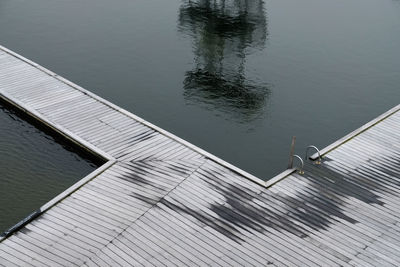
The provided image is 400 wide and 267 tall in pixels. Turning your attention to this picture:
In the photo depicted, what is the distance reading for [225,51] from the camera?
46.8 m

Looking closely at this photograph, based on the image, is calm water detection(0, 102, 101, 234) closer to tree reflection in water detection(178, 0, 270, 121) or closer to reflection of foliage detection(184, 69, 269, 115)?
tree reflection in water detection(178, 0, 270, 121)

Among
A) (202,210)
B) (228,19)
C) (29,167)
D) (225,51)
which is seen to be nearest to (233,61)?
(225,51)

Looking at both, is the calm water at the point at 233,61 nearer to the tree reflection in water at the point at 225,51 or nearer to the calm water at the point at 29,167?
the tree reflection in water at the point at 225,51

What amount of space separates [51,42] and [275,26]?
2488 centimetres

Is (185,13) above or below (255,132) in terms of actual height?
above

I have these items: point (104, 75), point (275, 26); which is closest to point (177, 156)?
point (104, 75)

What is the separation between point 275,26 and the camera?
53281mm

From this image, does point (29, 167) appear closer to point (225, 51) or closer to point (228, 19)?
point (225, 51)

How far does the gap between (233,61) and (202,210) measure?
76.5ft

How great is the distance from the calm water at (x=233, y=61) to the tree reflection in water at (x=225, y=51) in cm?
12

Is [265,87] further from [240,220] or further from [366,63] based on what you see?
[240,220]

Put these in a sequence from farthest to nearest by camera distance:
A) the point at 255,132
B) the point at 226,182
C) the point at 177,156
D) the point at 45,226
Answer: the point at 255,132 → the point at 177,156 → the point at 226,182 → the point at 45,226

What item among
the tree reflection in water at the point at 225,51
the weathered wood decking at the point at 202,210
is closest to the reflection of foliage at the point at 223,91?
the tree reflection in water at the point at 225,51

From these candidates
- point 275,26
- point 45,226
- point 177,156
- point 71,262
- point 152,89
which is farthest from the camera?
point 275,26
